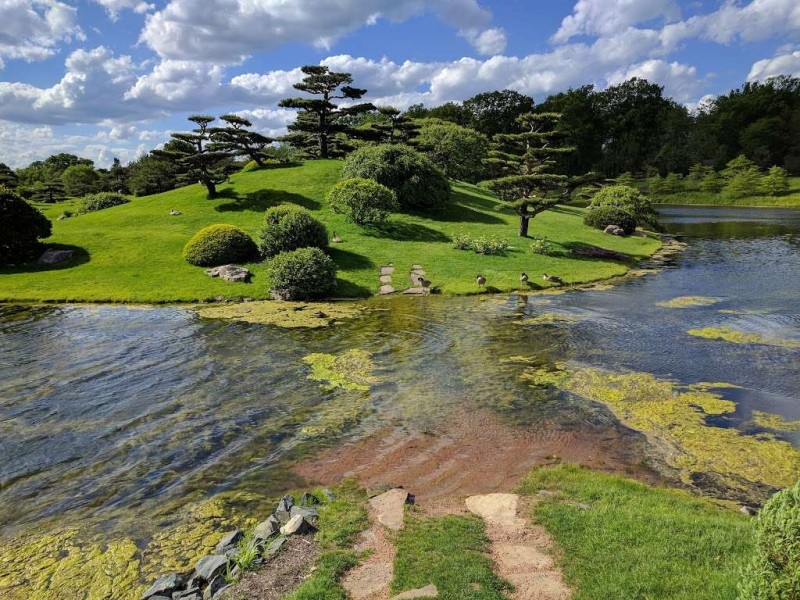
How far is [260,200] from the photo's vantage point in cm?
4734

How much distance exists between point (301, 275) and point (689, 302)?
73.7 ft

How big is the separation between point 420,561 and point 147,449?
8488 millimetres

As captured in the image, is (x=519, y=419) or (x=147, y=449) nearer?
(x=147, y=449)

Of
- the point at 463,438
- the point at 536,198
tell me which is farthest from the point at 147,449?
the point at 536,198

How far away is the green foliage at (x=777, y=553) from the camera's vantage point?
517 centimetres

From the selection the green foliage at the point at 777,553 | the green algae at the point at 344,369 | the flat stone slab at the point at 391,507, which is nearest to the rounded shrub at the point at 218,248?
the green algae at the point at 344,369

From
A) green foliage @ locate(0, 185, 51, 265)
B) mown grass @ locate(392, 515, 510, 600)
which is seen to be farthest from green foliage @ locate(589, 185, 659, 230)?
mown grass @ locate(392, 515, 510, 600)

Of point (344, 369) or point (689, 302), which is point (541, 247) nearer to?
point (689, 302)

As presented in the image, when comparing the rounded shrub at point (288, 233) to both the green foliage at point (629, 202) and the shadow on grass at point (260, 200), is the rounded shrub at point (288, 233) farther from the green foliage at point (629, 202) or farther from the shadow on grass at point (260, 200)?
the green foliage at point (629, 202)

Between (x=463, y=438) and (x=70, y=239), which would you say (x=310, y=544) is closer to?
(x=463, y=438)

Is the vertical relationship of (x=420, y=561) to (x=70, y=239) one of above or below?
below

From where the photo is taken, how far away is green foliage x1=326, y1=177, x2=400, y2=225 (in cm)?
4128

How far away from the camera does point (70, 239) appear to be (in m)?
37.3

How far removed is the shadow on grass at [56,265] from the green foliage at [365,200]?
779 inches
